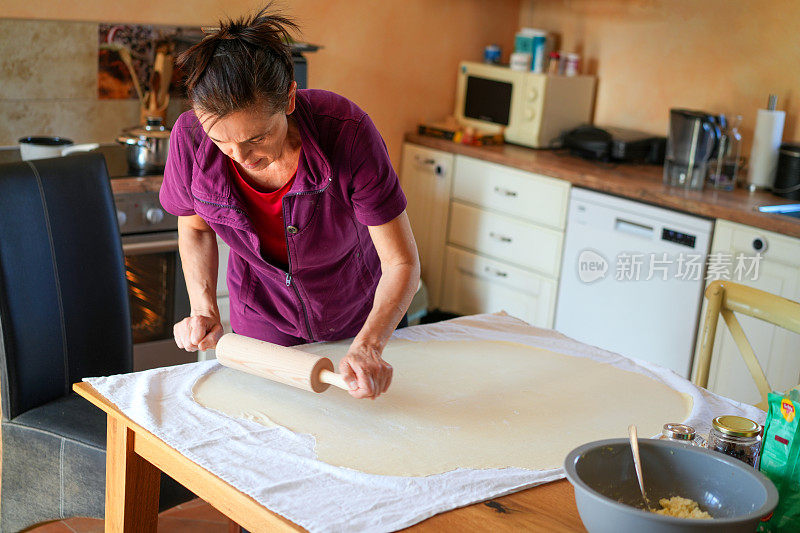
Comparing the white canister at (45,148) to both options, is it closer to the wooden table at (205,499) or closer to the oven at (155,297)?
the oven at (155,297)

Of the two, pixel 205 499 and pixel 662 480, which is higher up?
pixel 662 480

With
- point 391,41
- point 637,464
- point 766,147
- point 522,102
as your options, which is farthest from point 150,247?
point 766,147

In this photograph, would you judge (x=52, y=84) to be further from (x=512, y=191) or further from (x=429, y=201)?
(x=512, y=191)

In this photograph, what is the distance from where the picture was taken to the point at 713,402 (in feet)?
4.97

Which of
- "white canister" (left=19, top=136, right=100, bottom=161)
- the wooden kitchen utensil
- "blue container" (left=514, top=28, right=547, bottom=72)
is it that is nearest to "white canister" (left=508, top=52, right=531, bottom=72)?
"blue container" (left=514, top=28, right=547, bottom=72)

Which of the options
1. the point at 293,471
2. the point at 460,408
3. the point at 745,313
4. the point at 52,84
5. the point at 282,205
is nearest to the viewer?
the point at 293,471

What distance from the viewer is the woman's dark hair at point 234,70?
132 cm

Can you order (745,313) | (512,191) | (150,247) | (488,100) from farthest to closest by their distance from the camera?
(488,100) → (512,191) → (150,247) → (745,313)

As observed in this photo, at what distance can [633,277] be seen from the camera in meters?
3.15

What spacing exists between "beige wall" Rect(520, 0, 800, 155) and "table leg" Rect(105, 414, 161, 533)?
113 inches

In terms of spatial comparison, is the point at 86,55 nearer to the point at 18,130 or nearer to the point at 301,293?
the point at 18,130

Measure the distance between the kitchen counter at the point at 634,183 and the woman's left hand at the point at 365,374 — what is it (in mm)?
1818

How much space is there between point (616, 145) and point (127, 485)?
270cm

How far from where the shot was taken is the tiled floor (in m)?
2.34
